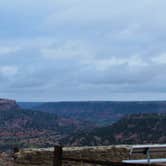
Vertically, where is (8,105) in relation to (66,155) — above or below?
above

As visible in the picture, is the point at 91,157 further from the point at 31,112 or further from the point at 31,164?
the point at 31,112

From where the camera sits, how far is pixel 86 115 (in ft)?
254

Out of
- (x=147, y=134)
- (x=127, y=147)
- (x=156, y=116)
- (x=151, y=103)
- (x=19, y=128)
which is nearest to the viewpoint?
(x=127, y=147)

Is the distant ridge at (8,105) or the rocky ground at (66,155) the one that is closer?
the rocky ground at (66,155)

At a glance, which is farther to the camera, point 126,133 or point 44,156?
point 126,133

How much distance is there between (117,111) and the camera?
75.9 m

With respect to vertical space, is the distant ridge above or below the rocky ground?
above

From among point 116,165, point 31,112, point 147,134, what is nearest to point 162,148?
point 116,165

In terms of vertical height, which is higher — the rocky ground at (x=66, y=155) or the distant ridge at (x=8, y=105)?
the distant ridge at (x=8, y=105)

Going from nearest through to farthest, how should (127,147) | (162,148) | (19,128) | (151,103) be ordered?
(162,148) < (127,147) < (19,128) < (151,103)

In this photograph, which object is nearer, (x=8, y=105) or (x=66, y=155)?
(x=66, y=155)

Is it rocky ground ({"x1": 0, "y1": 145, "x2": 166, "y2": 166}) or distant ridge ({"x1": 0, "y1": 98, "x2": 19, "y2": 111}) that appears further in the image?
distant ridge ({"x1": 0, "y1": 98, "x2": 19, "y2": 111})

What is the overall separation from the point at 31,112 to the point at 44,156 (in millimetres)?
49174

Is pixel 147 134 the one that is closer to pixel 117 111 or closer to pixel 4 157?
pixel 4 157
